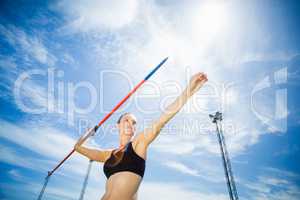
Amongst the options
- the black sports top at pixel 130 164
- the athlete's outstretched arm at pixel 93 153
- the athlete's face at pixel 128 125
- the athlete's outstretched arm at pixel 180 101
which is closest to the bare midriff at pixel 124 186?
the black sports top at pixel 130 164

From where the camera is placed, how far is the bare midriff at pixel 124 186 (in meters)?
2.22

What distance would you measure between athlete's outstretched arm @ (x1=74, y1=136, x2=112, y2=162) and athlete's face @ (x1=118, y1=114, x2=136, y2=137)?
530 mm

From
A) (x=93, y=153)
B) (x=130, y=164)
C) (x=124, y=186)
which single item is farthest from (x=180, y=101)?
(x=93, y=153)

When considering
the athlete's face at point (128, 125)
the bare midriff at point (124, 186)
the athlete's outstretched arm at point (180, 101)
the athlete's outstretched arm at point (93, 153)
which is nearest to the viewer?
the bare midriff at point (124, 186)

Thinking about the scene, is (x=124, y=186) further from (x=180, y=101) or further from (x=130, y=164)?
(x=180, y=101)

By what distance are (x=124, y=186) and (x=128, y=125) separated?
1.51 meters

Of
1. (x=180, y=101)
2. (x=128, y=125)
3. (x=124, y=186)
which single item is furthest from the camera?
(x=128, y=125)

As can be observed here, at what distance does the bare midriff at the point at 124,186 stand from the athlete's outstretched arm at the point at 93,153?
1115mm

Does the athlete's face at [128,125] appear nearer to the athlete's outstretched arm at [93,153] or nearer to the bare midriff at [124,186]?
the athlete's outstretched arm at [93,153]

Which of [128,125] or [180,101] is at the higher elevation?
[128,125]

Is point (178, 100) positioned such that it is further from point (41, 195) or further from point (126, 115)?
point (41, 195)

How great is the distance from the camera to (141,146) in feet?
8.47

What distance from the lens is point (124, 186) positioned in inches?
89.0

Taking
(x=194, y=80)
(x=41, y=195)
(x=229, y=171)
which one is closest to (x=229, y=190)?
(x=229, y=171)
